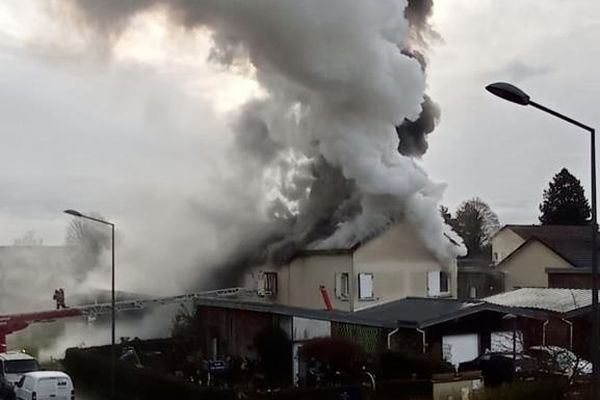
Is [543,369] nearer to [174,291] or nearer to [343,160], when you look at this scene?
[343,160]

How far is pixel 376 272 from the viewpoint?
1779 inches

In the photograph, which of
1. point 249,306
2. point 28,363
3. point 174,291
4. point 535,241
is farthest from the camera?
point 535,241

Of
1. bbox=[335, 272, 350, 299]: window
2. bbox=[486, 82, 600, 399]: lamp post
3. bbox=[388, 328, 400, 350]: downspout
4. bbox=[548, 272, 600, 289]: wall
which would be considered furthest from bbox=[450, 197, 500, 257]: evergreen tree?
bbox=[486, 82, 600, 399]: lamp post

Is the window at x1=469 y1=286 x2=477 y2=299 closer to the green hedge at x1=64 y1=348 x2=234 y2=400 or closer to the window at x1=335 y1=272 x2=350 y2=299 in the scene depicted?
the window at x1=335 y1=272 x2=350 y2=299

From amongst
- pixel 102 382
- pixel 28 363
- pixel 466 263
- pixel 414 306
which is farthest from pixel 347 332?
pixel 466 263

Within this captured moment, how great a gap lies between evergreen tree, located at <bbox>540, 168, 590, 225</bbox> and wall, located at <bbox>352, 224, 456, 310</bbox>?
50524 mm

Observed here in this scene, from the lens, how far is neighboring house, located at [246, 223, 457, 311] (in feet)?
147

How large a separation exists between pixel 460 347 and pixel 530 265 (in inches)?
1230

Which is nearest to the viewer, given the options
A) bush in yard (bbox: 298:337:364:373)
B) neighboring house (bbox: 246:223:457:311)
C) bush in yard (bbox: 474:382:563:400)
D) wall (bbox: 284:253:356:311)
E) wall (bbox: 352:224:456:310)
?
bush in yard (bbox: 474:382:563:400)

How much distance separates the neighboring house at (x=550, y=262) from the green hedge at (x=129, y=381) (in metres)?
30.6

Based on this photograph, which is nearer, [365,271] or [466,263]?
[365,271]

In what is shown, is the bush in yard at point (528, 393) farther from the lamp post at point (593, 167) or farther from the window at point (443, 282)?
the window at point (443, 282)

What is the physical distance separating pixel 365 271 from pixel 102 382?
15.7m

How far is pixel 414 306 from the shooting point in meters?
36.2
